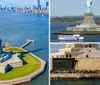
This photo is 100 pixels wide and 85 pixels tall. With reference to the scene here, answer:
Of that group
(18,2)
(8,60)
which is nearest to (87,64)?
(8,60)

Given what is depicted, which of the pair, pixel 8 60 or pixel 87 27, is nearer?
pixel 8 60

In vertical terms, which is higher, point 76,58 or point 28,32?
point 28,32

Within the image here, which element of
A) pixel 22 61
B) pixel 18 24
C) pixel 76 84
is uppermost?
pixel 18 24

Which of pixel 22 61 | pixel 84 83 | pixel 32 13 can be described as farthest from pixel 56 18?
pixel 84 83

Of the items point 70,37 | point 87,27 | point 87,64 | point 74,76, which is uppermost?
point 87,27

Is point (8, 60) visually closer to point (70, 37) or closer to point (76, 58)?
point (70, 37)

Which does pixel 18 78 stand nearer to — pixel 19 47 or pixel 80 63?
pixel 19 47

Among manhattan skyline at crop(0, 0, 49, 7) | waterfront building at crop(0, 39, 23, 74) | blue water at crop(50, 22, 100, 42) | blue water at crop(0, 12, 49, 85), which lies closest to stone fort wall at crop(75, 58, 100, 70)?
blue water at crop(50, 22, 100, 42)

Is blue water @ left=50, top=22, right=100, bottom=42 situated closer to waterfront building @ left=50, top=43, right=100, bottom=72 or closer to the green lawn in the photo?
waterfront building @ left=50, top=43, right=100, bottom=72
